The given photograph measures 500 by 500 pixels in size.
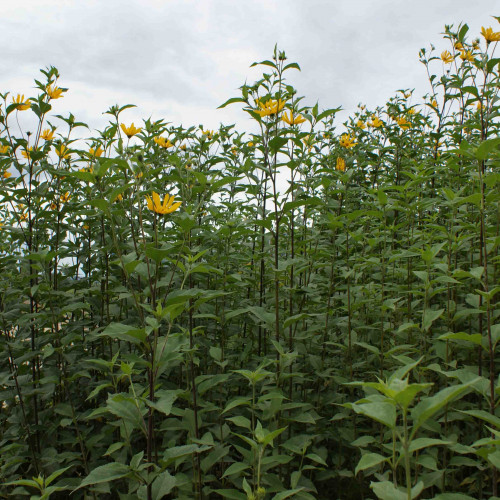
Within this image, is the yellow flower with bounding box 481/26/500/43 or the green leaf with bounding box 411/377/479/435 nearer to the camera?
the green leaf with bounding box 411/377/479/435

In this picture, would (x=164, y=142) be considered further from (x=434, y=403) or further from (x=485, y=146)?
(x=434, y=403)

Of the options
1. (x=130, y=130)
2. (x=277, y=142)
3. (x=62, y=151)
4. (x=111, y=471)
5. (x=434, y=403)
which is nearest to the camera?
(x=434, y=403)

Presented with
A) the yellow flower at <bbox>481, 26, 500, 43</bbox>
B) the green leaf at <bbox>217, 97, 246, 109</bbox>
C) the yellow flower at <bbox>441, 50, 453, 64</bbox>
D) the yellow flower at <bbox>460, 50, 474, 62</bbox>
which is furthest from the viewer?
the yellow flower at <bbox>441, 50, 453, 64</bbox>

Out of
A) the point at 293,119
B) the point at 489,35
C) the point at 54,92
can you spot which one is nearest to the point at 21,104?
the point at 54,92

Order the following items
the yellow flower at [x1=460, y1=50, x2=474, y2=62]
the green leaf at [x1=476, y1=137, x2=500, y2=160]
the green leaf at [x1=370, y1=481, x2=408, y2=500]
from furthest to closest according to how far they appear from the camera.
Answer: the yellow flower at [x1=460, y1=50, x2=474, y2=62]
the green leaf at [x1=476, y1=137, x2=500, y2=160]
the green leaf at [x1=370, y1=481, x2=408, y2=500]

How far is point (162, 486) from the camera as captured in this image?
1517 millimetres

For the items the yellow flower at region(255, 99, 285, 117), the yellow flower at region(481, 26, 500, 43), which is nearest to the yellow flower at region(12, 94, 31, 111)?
the yellow flower at region(255, 99, 285, 117)

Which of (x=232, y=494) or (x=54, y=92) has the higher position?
(x=54, y=92)

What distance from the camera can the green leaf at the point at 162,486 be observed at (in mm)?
1493

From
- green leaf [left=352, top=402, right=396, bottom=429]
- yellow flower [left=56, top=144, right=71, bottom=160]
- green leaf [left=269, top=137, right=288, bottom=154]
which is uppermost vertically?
yellow flower [left=56, top=144, right=71, bottom=160]

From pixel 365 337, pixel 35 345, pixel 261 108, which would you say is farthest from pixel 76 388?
pixel 261 108

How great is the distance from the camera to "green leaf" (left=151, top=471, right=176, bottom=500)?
1.49 meters

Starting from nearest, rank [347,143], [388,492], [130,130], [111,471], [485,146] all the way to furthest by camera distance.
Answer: [388,492]
[111,471]
[485,146]
[130,130]
[347,143]

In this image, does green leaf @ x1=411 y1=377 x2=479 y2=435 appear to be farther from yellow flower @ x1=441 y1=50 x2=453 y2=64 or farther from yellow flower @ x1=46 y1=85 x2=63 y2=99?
yellow flower @ x1=441 y1=50 x2=453 y2=64
